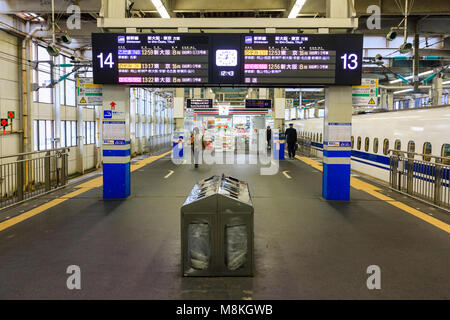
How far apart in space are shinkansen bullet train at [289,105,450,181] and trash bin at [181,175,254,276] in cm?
748

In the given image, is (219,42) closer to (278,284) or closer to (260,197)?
(260,197)

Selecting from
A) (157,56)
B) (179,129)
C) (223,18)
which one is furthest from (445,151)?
(179,129)

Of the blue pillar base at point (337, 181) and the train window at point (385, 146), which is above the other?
the train window at point (385, 146)

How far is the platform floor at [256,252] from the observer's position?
438 cm

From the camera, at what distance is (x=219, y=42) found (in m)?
8.69

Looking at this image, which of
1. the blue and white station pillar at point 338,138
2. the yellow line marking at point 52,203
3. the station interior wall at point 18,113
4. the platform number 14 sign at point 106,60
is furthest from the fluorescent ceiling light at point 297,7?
the station interior wall at point 18,113

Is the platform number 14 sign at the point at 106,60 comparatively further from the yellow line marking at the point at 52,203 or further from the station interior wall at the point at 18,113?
the station interior wall at the point at 18,113

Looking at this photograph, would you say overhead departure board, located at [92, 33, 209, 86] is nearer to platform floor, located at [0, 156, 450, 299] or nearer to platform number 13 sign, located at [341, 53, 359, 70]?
platform floor, located at [0, 156, 450, 299]

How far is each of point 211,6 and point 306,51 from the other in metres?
5.16

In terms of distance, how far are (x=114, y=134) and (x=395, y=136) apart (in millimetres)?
9295

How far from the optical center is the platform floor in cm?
438

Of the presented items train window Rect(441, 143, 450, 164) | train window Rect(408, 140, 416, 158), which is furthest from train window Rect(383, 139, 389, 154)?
train window Rect(441, 143, 450, 164)

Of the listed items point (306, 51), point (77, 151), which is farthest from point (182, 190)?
point (77, 151)

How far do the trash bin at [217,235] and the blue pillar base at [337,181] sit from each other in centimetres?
502
